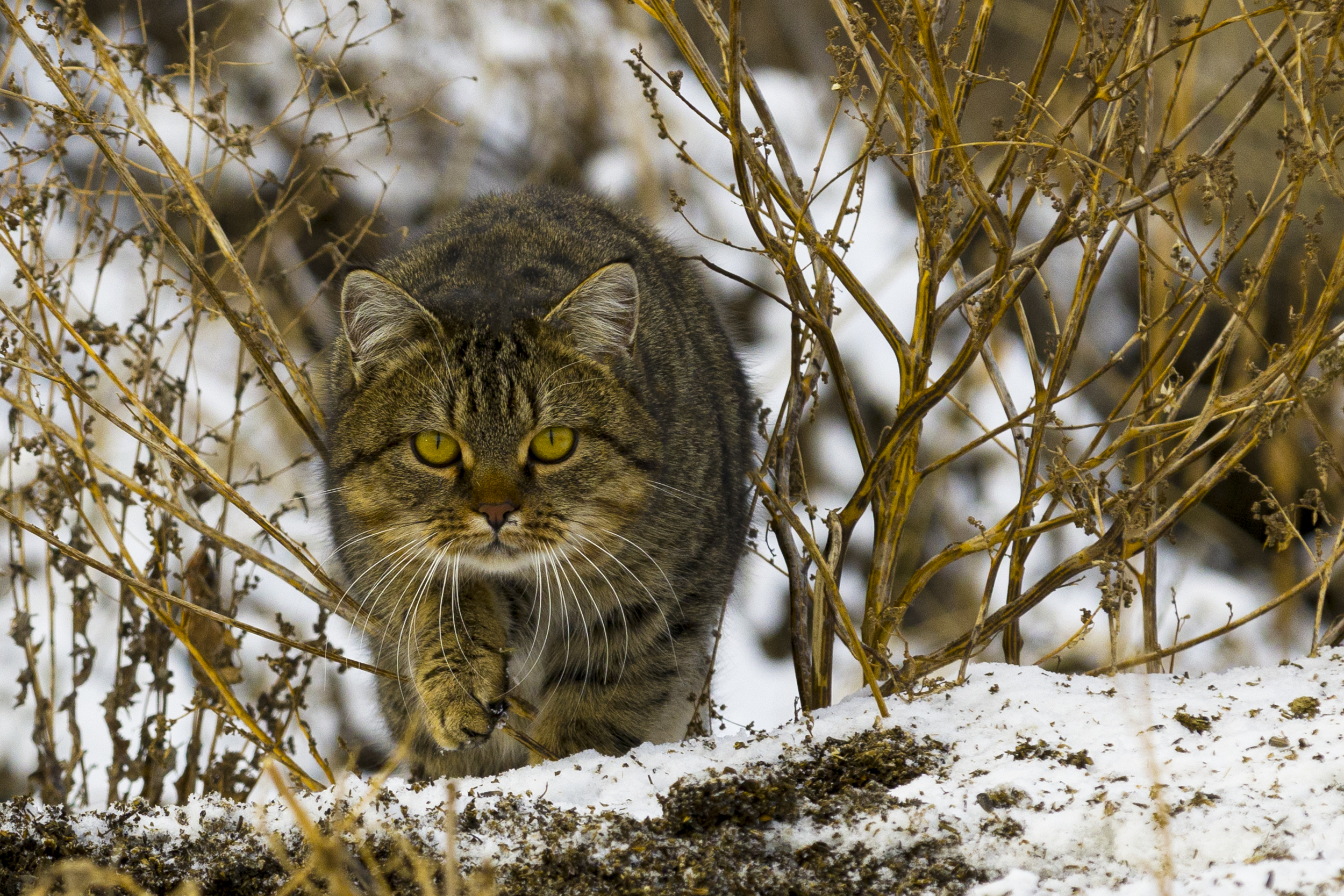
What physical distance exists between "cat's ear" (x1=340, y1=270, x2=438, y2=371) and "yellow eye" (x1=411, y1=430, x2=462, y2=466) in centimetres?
26

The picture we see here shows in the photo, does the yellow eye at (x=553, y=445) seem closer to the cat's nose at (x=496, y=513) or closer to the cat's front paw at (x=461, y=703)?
the cat's nose at (x=496, y=513)

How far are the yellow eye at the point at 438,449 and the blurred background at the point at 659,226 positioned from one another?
222 centimetres

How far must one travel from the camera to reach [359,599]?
3191mm

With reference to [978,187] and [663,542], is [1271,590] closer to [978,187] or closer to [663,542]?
[663,542]

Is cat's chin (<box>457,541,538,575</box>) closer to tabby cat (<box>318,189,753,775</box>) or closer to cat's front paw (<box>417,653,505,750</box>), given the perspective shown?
tabby cat (<box>318,189,753,775</box>)

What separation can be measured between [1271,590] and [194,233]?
539 centimetres

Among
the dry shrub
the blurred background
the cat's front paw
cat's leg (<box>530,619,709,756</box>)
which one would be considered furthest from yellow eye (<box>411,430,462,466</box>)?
the blurred background

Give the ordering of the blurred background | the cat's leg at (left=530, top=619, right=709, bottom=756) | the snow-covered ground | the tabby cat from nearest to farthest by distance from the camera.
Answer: the snow-covered ground < the tabby cat < the cat's leg at (left=530, top=619, right=709, bottom=756) < the blurred background

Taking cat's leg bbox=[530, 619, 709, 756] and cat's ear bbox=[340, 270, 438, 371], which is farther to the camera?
cat's leg bbox=[530, 619, 709, 756]

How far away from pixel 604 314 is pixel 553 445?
35cm

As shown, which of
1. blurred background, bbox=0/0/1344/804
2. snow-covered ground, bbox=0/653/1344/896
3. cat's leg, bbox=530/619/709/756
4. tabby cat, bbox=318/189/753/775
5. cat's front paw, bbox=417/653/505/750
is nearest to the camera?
snow-covered ground, bbox=0/653/1344/896

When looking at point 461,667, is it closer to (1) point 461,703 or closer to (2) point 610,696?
(1) point 461,703

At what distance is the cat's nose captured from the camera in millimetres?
2783

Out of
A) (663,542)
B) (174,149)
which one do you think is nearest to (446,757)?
(663,542)
